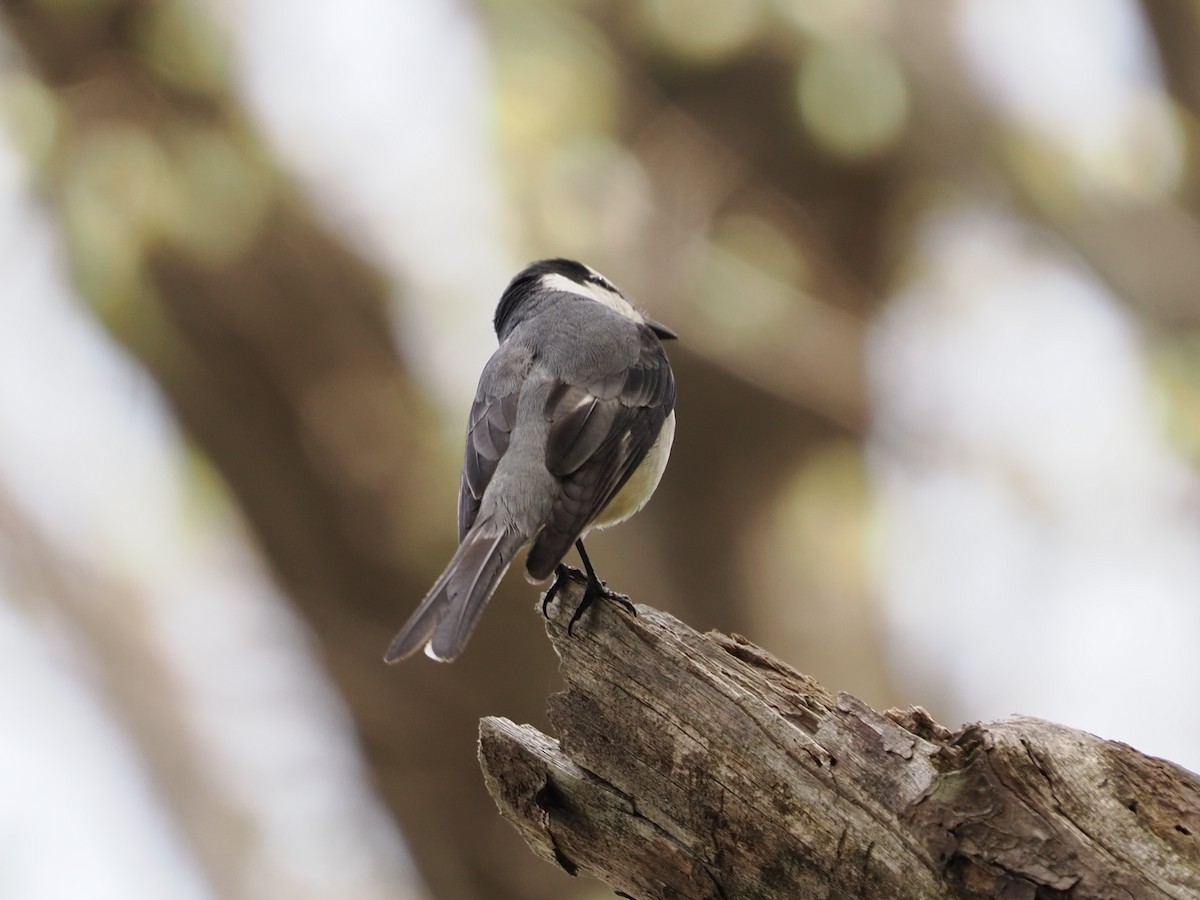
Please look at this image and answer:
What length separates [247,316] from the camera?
158 inches

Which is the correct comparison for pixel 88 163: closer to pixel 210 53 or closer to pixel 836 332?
pixel 210 53

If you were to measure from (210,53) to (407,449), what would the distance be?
61.2 inches

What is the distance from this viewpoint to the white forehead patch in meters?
3.77

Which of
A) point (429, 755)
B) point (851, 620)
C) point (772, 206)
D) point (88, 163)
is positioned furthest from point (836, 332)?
point (88, 163)

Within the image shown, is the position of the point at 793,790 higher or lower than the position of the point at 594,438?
lower

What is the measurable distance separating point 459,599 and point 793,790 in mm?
751

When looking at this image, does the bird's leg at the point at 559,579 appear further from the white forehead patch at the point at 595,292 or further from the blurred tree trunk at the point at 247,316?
the blurred tree trunk at the point at 247,316

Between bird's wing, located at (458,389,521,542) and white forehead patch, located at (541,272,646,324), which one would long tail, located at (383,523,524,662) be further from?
white forehead patch, located at (541,272,646,324)

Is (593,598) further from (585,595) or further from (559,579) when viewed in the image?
(559,579)

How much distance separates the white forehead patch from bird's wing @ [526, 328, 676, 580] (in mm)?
497

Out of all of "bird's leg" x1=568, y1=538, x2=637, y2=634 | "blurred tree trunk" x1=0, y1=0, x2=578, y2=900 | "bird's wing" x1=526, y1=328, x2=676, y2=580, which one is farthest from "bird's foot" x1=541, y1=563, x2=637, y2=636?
"blurred tree trunk" x1=0, y1=0, x2=578, y2=900

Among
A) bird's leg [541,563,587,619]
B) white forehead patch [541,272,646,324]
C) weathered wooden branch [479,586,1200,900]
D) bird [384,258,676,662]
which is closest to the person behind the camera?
weathered wooden branch [479,586,1200,900]

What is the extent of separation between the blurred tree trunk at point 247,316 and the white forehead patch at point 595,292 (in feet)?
2.35

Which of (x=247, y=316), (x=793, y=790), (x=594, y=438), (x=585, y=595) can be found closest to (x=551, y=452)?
(x=594, y=438)
